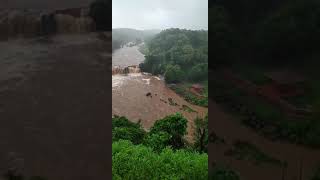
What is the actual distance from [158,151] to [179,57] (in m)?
1.71

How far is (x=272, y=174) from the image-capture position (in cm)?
389

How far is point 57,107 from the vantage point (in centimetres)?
384

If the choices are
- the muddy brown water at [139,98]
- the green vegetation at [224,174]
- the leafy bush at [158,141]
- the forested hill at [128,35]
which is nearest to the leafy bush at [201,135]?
the muddy brown water at [139,98]

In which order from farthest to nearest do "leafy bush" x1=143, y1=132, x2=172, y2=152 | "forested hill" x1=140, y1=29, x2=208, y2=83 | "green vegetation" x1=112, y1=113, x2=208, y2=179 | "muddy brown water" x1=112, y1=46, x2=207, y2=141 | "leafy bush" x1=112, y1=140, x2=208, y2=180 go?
"forested hill" x1=140, y1=29, x2=208, y2=83
"muddy brown water" x1=112, y1=46, x2=207, y2=141
"leafy bush" x1=143, y1=132, x2=172, y2=152
"green vegetation" x1=112, y1=113, x2=208, y2=179
"leafy bush" x1=112, y1=140, x2=208, y2=180

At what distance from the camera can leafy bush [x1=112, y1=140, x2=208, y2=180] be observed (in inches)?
223

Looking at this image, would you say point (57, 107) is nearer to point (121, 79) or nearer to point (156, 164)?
point (156, 164)

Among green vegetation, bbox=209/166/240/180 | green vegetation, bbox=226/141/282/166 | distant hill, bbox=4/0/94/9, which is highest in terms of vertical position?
distant hill, bbox=4/0/94/9

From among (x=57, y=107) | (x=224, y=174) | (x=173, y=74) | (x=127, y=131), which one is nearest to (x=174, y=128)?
(x=127, y=131)

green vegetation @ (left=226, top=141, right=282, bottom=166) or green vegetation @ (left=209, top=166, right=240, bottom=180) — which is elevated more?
green vegetation @ (left=226, top=141, right=282, bottom=166)

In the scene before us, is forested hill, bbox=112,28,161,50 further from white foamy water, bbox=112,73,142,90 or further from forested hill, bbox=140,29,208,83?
white foamy water, bbox=112,73,142,90

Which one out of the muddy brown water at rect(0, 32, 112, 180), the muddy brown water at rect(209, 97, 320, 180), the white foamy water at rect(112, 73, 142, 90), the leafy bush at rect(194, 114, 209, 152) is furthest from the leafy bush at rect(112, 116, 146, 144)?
the muddy brown water at rect(209, 97, 320, 180)

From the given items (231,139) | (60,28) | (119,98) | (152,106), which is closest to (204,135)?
(152,106)

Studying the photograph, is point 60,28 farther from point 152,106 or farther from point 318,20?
point 152,106

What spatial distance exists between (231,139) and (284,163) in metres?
0.48
